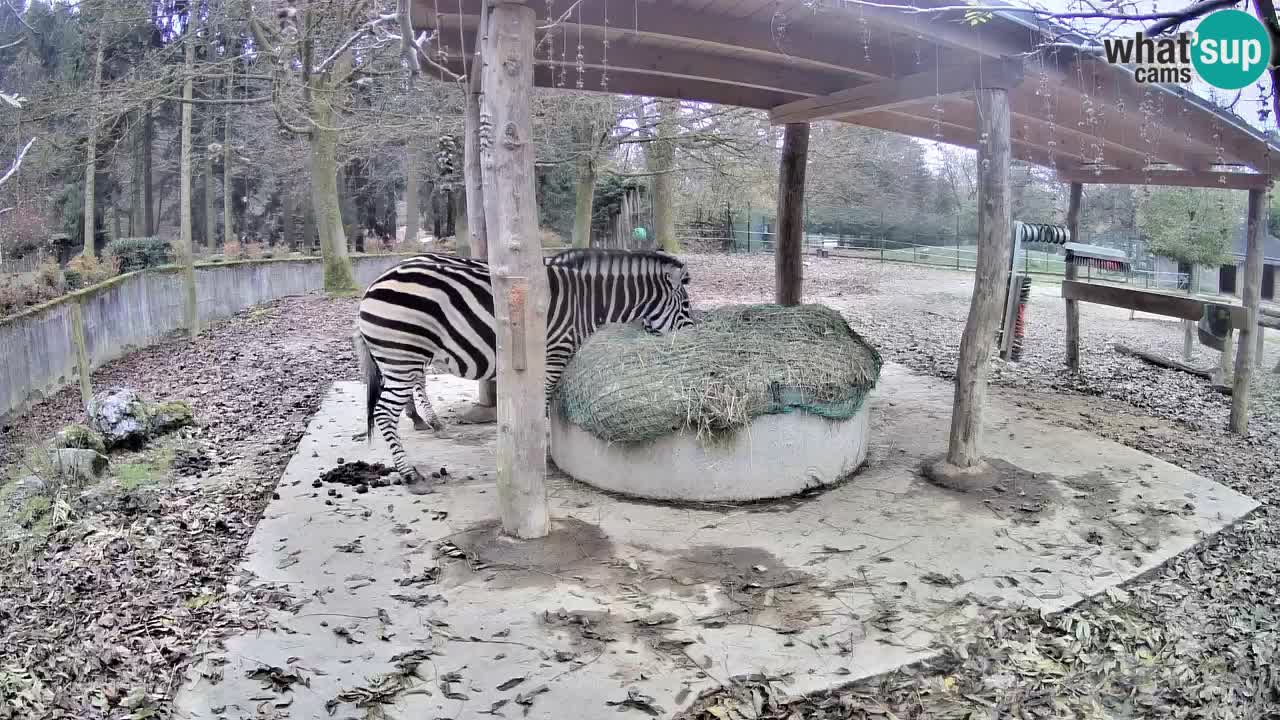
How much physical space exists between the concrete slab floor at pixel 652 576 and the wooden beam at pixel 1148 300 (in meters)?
2.33

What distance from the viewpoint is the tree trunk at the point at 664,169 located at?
1421cm

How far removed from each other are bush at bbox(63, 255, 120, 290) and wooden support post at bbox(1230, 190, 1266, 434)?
13766mm

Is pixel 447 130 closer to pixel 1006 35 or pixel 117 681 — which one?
pixel 1006 35

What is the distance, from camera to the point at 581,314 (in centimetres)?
680

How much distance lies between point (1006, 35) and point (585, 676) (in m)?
4.51

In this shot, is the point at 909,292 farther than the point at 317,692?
Yes

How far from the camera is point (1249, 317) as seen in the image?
24.2ft

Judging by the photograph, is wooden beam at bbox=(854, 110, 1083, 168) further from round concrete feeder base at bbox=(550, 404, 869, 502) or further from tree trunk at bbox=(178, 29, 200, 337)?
tree trunk at bbox=(178, 29, 200, 337)

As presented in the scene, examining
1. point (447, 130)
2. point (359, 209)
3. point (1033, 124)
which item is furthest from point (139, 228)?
→ point (1033, 124)

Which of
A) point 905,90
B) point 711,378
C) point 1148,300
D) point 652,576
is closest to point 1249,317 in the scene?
point 1148,300

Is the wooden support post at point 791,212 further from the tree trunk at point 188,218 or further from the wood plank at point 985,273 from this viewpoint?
the tree trunk at point 188,218

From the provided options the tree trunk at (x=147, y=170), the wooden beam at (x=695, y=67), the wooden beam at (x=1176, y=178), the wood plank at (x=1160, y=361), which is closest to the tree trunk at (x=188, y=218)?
the wooden beam at (x=695, y=67)

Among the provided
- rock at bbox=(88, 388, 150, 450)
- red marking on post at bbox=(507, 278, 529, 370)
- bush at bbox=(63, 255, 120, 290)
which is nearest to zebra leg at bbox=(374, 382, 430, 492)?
red marking on post at bbox=(507, 278, 529, 370)

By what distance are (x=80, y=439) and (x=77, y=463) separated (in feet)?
1.58
